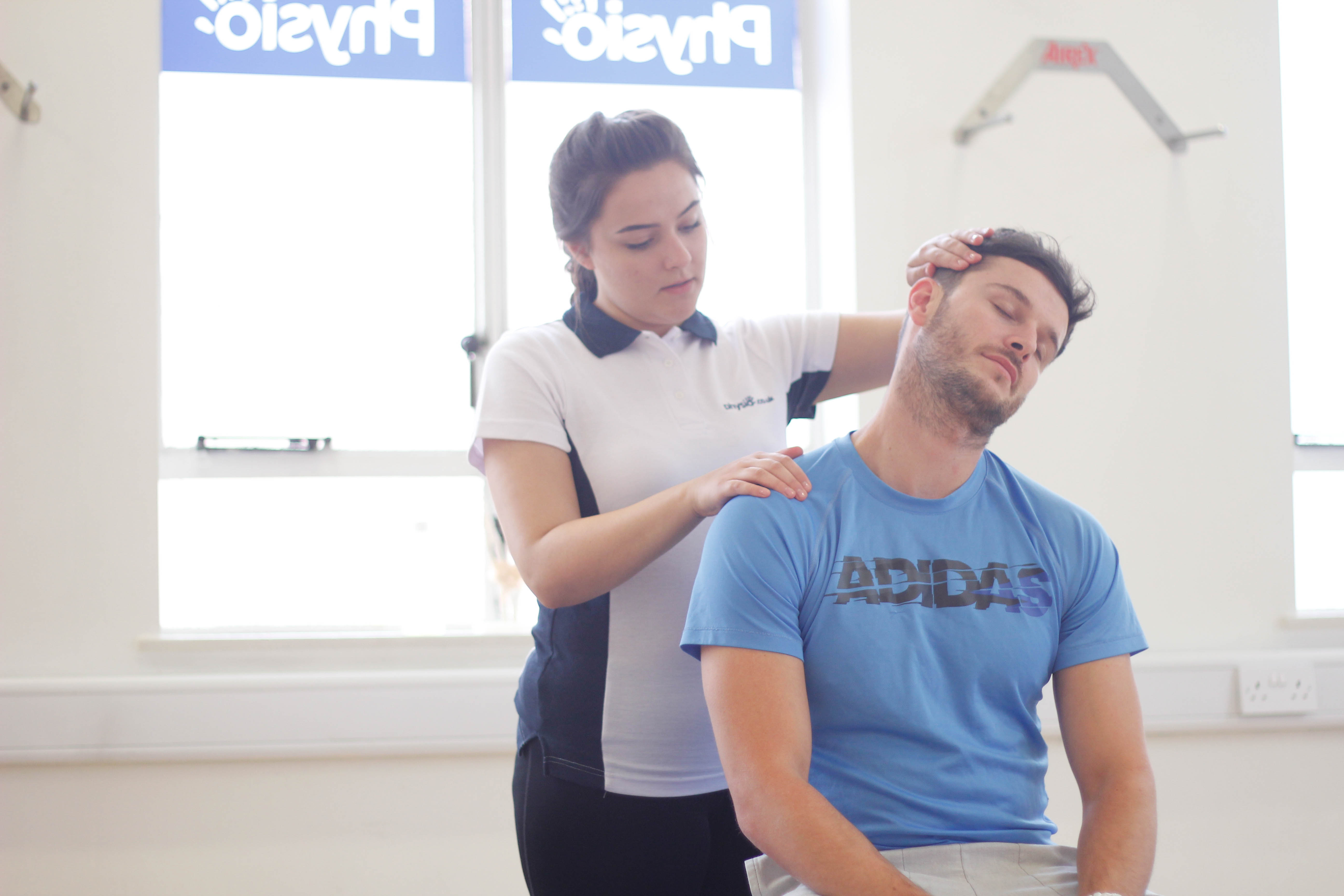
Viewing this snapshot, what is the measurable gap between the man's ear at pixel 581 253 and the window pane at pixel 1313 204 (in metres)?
2.13

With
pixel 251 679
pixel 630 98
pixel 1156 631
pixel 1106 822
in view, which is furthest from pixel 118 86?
pixel 1156 631

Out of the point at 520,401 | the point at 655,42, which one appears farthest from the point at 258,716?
the point at 655,42

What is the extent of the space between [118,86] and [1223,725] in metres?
2.79

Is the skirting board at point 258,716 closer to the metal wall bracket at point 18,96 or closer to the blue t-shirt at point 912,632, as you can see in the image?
the blue t-shirt at point 912,632

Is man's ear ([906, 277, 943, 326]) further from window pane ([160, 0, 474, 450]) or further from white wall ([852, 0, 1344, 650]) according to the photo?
window pane ([160, 0, 474, 450])

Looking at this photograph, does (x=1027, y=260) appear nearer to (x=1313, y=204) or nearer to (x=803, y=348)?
(x=803, y=348)

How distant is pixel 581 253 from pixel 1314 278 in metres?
2.20

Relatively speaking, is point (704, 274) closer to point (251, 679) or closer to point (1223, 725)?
point (251, 679)

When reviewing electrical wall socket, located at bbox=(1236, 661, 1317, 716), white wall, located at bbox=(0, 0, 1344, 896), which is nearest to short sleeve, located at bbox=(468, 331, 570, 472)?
white wall, located at bbox=(0, 0, 1344, 896)

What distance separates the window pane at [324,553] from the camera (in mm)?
2176

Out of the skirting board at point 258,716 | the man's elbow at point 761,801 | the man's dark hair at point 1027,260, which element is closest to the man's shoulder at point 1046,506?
the man's dark hair at point 1027,260

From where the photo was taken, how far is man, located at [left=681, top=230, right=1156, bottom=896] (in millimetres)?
986

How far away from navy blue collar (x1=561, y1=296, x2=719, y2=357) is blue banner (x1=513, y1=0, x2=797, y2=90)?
4.20 ft

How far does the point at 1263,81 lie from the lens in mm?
2248
